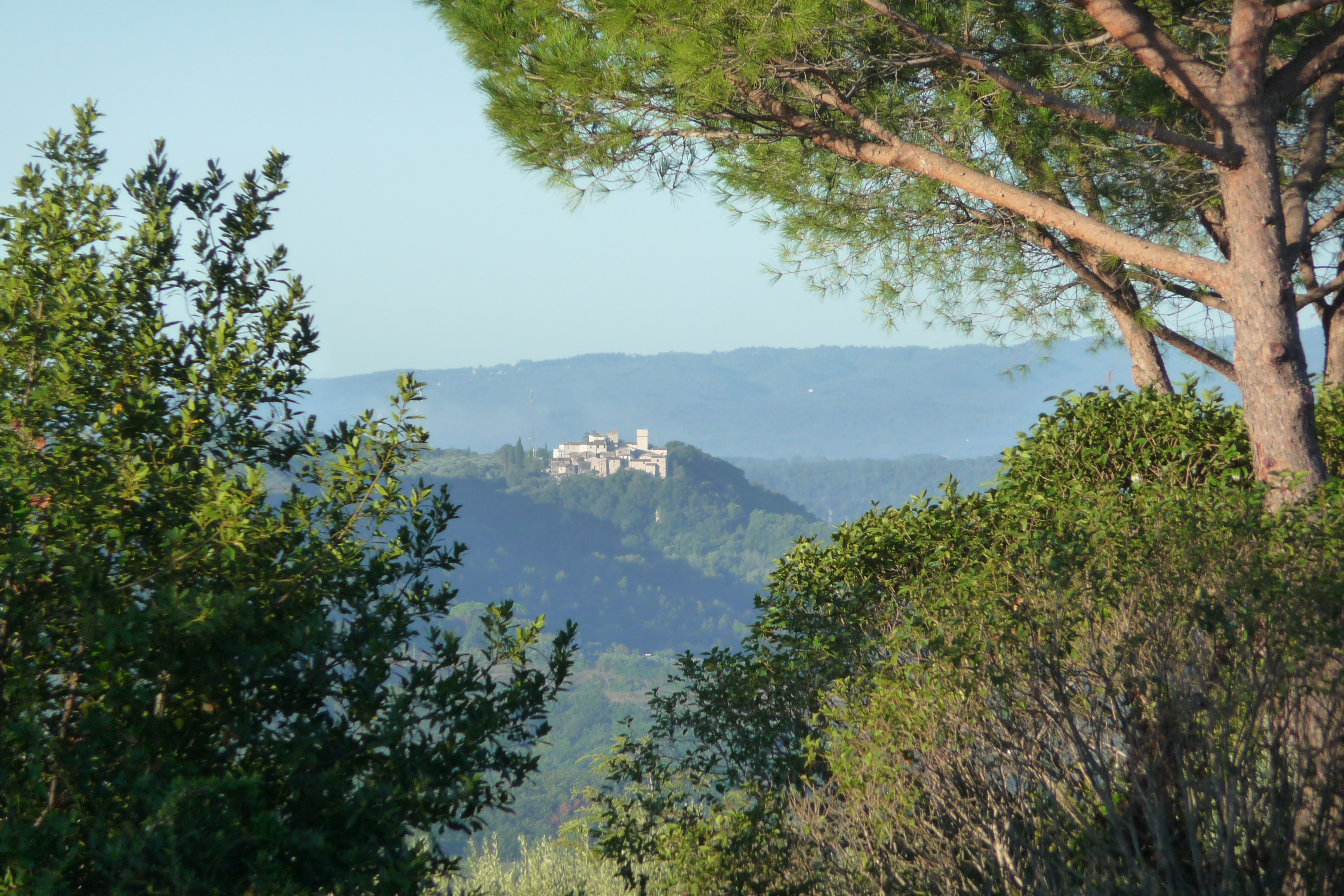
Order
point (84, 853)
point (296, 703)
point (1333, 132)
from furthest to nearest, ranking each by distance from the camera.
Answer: point (1333, 132)
point (296, 703)
point (84, 853)

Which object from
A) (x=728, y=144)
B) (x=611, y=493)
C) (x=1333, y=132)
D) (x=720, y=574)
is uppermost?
(x=1333, y=132)

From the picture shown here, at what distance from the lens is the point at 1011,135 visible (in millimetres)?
5227

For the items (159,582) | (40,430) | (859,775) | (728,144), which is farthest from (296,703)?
(728,144)

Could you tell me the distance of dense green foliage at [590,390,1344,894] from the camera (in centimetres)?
234

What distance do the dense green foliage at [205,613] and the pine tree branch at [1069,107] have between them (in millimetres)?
2869

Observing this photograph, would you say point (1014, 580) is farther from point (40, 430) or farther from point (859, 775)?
point (40, 430)

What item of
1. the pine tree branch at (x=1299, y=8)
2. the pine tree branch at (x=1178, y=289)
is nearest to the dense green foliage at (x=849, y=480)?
the pine tree branch at (x=1178, y=289)

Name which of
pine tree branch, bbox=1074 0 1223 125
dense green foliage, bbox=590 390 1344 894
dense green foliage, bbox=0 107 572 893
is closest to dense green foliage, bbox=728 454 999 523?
pine tree branch, bbox=1074 0 1223 125

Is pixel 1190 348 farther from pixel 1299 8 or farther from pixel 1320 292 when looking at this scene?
pixel 1299 8

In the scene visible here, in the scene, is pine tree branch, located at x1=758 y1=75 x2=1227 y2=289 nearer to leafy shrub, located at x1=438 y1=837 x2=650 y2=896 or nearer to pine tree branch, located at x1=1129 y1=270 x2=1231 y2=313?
pine tree branch, located at x1=1129 y1=270 x2=1231 y2=313

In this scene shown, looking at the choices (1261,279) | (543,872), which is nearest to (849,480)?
(543,872)

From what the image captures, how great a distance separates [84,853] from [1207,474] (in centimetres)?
415

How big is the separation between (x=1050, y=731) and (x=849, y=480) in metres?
163

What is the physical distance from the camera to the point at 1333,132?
19.2 ft
